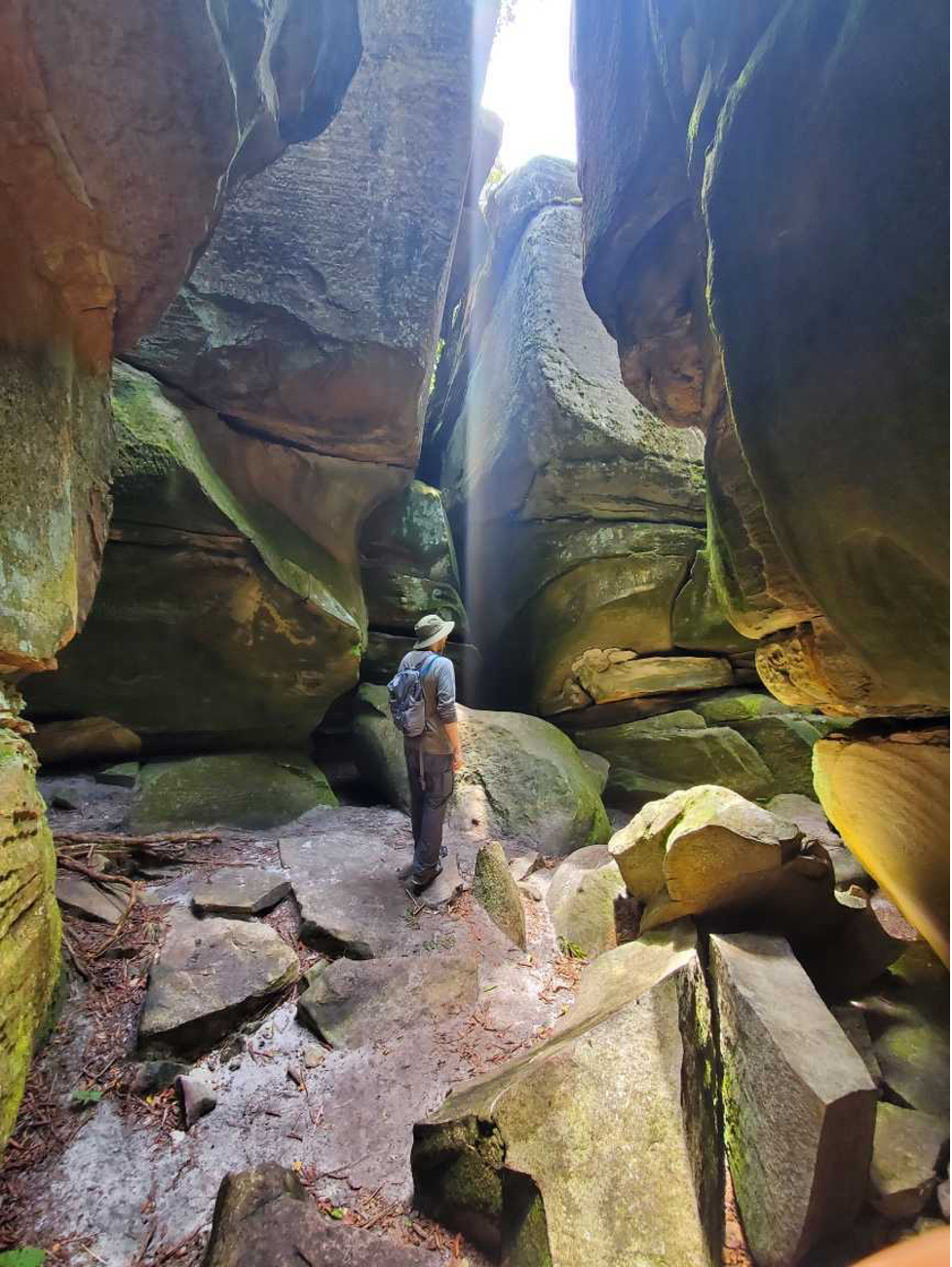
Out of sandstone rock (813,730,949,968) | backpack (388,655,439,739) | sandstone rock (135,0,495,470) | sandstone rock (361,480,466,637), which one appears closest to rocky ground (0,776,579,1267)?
backpack (388,655,439,739)

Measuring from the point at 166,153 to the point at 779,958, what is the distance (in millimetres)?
5033

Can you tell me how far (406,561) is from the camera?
944 cm

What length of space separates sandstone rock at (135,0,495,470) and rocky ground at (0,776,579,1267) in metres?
5.32

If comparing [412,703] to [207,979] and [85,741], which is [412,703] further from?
[85,741]

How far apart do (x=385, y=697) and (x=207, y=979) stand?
539 centimetres

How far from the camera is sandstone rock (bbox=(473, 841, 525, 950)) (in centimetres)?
434

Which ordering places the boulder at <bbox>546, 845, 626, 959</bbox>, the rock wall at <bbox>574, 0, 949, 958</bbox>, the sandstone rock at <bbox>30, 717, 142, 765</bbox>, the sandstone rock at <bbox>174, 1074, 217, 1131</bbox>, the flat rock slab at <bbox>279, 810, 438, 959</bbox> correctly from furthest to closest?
the sandstone rock at <bbox>30, 717, 142, 765</bbox> → the boulder at <bbox>546, 845, 626, 959</bbox> → the flat rock slab at <bbox>279, 810, 438, 959</bbox> → the sandstone rock at <bbox>174, 1074, 217, 1131</bbox> → the rock wall at <bbox>574, 0, 949, 958</bbox>

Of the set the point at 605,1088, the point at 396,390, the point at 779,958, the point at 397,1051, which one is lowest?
the point at 397,1051

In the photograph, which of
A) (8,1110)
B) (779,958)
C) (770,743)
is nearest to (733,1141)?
(779,958)

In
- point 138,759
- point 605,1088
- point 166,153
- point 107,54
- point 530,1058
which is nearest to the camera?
point 605,1088

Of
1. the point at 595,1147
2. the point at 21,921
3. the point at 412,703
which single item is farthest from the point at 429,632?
the point at 595,1147

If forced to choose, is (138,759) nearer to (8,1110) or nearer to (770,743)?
(8,1110)

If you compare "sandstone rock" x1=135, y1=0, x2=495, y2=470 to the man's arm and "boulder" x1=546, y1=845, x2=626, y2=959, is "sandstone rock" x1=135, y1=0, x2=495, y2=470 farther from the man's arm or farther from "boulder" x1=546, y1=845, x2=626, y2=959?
"boulder" x1=546, y1=845, x2=626, y2=959

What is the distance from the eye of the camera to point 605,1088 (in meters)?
2.32
